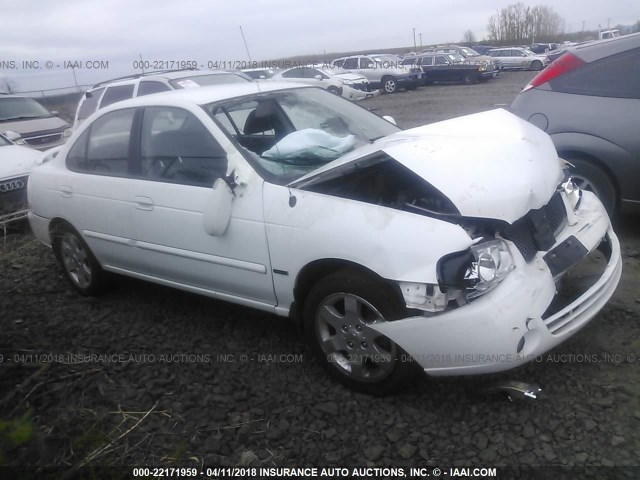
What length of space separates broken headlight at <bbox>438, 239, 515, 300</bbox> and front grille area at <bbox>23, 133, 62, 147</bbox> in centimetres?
920

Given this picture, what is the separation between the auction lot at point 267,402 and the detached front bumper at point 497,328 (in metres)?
0.35

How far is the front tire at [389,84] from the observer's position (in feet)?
76.8

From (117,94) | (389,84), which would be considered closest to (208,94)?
(117,94)

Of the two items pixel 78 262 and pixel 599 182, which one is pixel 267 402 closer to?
pixel 78 262

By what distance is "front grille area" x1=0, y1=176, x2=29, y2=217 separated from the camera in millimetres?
6488

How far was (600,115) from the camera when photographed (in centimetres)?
434

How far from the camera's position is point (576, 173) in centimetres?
448

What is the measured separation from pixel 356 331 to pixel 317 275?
362mm

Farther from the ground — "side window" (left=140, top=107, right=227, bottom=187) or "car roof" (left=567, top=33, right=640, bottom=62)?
"car roof" (left=567, top=33, right=640, bottom=62)

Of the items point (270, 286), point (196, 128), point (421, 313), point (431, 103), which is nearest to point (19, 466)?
point (270, 286)

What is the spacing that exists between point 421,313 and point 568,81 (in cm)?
308

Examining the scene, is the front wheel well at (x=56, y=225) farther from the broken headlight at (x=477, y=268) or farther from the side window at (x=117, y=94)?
the side window at (x=117, y=94)

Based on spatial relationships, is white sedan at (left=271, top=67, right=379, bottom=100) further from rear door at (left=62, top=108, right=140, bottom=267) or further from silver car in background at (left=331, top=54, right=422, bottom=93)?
rear door at (left=62, top=108, right=140, bottom=267)

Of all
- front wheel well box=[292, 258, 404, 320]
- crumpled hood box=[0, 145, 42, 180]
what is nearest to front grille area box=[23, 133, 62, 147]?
crumpled hood box=[0, 145, 42, 180]
